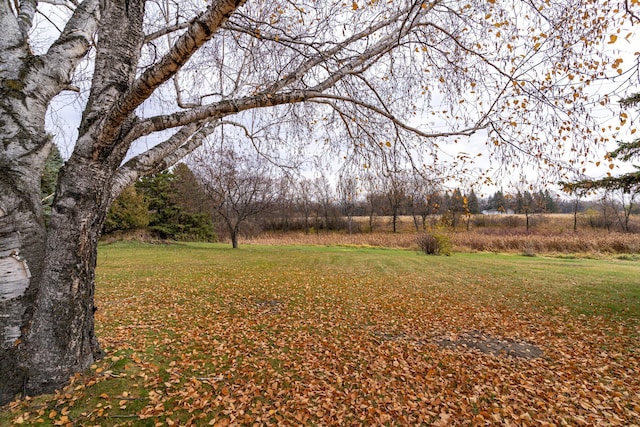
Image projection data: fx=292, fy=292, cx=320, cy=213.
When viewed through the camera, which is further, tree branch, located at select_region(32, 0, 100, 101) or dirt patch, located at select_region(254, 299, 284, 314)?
dirt patch, located at select_region(254, 299, 284, 314)

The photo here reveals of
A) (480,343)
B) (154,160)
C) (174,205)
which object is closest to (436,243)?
(480,343)

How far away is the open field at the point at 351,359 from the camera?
2904 millimetres

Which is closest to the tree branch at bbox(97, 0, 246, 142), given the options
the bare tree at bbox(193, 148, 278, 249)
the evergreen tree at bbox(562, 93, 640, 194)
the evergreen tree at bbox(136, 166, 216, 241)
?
the evergreen tree at bbox(562, 93, 640, 194)

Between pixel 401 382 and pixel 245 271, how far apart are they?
8.34m

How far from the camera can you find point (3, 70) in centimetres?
267

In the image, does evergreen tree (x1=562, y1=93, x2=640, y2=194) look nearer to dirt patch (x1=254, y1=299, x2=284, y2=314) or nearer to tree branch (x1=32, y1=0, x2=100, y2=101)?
dirt patch (x1=254, y1=299, x2=284, y2=314)

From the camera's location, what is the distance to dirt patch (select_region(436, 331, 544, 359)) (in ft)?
14.8

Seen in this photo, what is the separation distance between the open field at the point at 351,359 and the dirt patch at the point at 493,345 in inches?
1.3

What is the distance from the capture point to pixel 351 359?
4109 mm

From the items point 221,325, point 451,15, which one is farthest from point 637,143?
point 221,325

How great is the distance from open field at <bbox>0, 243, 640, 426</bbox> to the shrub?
9.83m

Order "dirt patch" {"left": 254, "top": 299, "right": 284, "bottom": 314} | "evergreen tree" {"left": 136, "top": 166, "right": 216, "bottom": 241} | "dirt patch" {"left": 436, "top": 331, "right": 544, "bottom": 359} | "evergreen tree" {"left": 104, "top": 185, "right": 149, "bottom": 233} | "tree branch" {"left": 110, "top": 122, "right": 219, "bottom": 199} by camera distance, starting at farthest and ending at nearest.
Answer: "evergreen tree" {"left": 136, "top": 166, "right": 216, "bottom": 241}
"evergreen tree" {"left": 104, "top": 185, "right": 149, "bottom": 233}
"dirt patch" {"left": 254, "top": 299, "right": 284, "bottom": 314}
"dirt patch" {"left": 436, "top": 331, "right": 544, "bottom": 359}
"tree branch" {"left": 110, "top": 122, "right": 219, "bottom": 199}

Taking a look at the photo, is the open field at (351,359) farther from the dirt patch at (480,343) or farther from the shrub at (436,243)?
the shrub at (436,243)

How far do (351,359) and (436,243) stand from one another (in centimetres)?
1593
